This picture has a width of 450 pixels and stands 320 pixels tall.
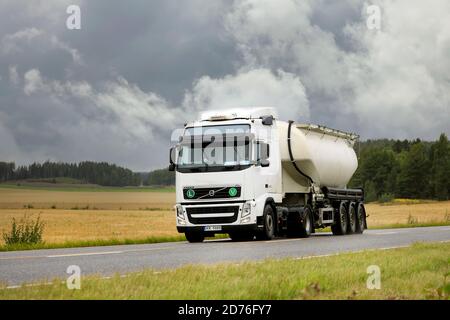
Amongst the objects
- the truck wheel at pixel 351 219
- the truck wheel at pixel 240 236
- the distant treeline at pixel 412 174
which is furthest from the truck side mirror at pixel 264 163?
the distant treeline at pixel 412 174

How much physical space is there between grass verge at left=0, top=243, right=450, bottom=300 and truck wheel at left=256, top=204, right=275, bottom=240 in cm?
1011

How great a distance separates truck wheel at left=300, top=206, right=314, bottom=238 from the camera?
2442 centimetres

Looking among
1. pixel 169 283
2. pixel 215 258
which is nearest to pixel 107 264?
pixel 215 258

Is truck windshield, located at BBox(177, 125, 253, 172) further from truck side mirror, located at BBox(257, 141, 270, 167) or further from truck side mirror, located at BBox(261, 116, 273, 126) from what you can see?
truck side mirror, located at BBox(261, 116, 273, 126)

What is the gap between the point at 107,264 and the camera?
43.0 feet

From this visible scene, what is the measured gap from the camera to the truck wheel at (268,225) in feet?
72.3

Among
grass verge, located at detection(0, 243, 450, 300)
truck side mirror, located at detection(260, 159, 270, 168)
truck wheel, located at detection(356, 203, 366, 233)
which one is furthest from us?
truck wheel, located at detection(356, 203, 366, 233)

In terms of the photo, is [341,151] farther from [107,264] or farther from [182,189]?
[107,264]

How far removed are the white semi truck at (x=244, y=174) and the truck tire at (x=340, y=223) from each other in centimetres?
260

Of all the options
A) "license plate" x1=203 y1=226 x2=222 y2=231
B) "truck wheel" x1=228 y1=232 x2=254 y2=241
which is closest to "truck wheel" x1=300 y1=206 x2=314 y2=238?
"truck wheel" x1=228 y1=232 x2=254 y2=241

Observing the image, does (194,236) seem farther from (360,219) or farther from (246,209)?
(360,219)

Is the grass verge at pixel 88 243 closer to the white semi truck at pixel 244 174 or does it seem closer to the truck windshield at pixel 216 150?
the white semi truck at pixel 244 174

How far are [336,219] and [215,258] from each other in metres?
13.9

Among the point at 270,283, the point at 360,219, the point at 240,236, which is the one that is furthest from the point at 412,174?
the point at 270,283
